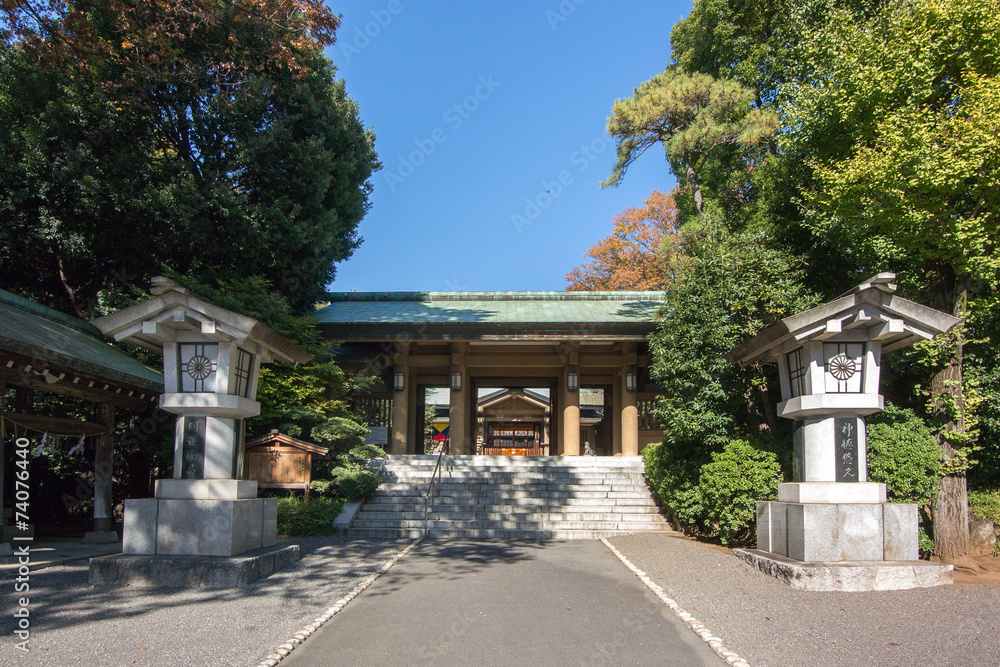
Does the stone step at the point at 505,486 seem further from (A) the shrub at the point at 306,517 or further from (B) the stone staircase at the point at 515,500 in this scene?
(A) the shrub at the point at 306,517

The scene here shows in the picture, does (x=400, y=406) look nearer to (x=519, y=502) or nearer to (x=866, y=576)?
(x=519, y=502)

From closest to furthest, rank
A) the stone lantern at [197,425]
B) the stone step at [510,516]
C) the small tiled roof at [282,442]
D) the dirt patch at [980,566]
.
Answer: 1. the stone lantern at [197,425]
2. the dirt patch at [980,566]
3. the stone step at [510,516]
4. the small tiled roof at [282,442]

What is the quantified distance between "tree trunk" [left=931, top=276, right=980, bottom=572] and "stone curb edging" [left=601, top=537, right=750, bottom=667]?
427 cm

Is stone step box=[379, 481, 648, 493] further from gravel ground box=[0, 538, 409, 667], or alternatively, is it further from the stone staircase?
gravel ground box=[0, 538, 409, 667]

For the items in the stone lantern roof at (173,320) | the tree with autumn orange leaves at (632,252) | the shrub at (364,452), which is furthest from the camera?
the tree with autumn orange leaves at (632,252)

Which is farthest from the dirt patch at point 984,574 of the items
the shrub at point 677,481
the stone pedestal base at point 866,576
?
the shrub at point 677,481

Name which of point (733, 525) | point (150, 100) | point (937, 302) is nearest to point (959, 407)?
point (937, 302)

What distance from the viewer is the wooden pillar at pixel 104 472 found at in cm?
1034

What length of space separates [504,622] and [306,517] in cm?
644

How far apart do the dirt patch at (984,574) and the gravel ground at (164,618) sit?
22.9ft

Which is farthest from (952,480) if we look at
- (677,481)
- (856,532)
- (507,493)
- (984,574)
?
(507,493)

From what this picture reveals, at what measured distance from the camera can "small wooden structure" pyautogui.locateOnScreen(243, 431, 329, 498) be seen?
11.8 m

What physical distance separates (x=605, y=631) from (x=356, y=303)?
14.9 metres

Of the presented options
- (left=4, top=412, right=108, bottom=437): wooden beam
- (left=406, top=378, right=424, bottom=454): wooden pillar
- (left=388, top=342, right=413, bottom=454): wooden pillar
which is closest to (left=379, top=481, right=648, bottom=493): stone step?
(left=388, top=342, right=413, bottom=454): wooden pillar
